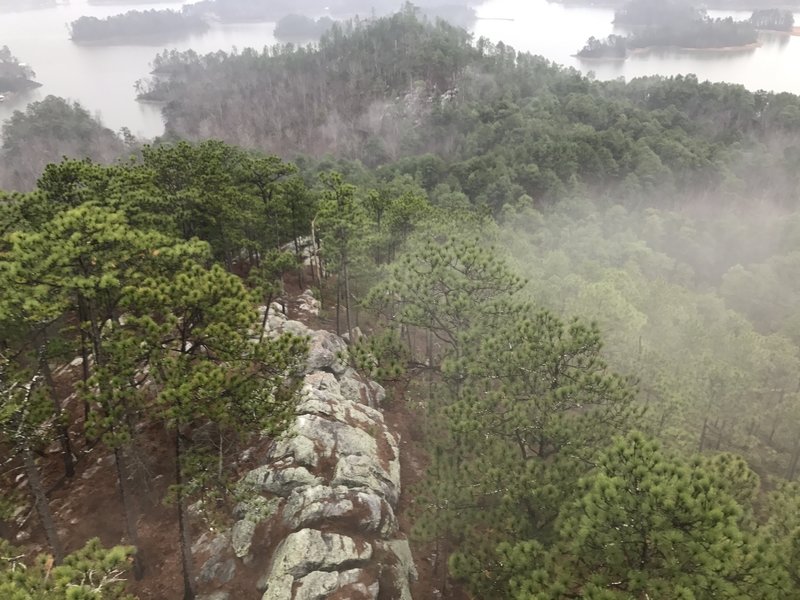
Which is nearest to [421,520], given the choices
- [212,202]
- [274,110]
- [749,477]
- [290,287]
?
[749,477]

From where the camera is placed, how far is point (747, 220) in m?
51.6

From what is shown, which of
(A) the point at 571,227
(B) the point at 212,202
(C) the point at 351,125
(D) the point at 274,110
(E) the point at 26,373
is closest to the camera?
(E) the point at 26,373

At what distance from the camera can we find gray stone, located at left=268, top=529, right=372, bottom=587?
12586 millimetres

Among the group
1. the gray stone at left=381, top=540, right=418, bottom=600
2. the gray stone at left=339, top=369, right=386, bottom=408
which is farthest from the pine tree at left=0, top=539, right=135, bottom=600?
the gray stone at left=339, top=369, right=386, bottom=408

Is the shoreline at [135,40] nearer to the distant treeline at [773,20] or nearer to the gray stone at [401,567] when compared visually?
the distant treeline at [773,20]

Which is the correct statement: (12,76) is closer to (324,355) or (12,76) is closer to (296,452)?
(324,355)

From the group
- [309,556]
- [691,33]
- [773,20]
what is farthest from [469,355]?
[773,20]

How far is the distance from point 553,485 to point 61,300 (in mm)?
11058

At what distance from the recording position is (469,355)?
Result: 1416 centimetres

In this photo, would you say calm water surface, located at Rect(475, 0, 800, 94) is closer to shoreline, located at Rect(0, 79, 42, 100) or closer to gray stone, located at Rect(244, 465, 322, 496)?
gray stone, located at Rect(244, 465, 322, 496)

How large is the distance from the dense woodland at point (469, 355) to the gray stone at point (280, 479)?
110 centimetres

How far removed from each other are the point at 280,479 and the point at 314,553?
246 cm

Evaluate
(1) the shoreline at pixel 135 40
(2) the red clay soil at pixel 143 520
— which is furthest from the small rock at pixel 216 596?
(1) the shoreline at pixel 135 40

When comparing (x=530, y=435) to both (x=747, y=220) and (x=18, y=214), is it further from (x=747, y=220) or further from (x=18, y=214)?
(x=747, y=220)
